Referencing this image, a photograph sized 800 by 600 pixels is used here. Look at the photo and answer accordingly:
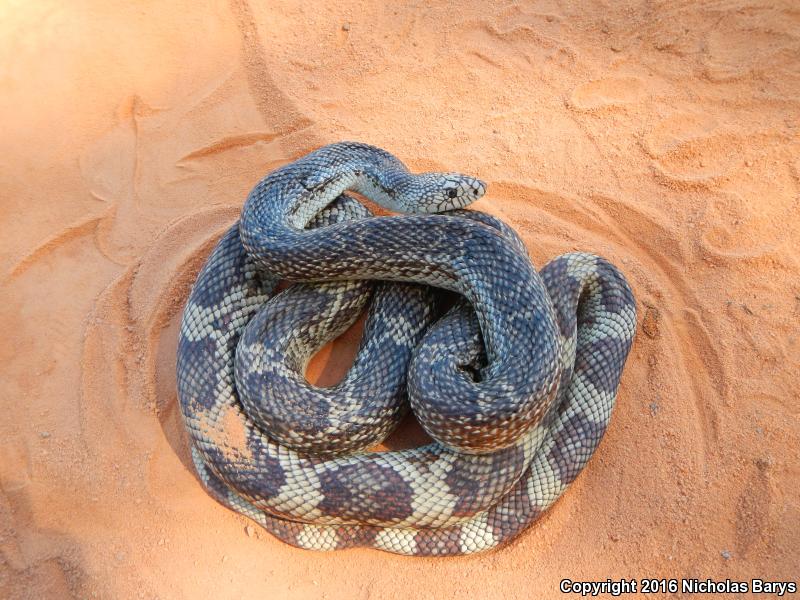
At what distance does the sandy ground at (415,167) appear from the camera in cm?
367

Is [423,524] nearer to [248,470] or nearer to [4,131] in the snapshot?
[248,470]

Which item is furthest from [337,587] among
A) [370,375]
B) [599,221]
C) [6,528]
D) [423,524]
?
[599,221]

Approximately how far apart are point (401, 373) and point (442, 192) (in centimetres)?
144

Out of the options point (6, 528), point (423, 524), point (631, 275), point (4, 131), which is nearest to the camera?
point (423, 524)

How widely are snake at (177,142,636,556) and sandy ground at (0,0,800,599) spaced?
0.97 feet

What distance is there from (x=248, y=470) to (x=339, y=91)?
3.95 m

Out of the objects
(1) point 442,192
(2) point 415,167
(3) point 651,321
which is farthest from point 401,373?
(2) point 415,167

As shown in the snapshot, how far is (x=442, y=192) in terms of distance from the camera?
4191mm

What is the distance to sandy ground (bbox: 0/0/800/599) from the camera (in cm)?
367

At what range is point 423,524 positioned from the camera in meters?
3.53

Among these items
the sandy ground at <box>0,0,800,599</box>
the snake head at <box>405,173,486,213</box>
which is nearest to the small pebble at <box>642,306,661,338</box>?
the sandy ground at <box>0,0,800,599</box>

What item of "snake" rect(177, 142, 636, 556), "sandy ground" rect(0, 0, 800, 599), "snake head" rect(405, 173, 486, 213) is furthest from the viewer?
"snake head" rect(405, 173, 486, 213)

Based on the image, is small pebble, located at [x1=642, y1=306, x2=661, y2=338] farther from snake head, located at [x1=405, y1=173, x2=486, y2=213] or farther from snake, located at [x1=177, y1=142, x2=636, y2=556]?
snake head, located at [x1=405, y1=173, x2=486, y2=213]

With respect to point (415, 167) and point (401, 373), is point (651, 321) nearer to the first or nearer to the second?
point (401, 373)
